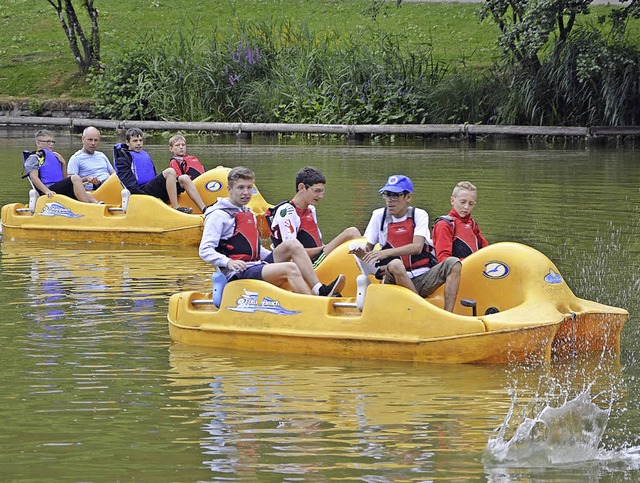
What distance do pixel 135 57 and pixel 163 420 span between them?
76.5ft

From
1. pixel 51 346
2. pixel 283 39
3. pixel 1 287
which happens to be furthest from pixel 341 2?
pixel 51 346

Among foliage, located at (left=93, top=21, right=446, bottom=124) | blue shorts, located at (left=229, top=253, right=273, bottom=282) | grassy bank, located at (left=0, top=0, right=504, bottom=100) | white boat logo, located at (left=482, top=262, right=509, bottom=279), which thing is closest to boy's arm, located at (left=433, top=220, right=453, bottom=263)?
white boat logo, located at (left=482, top=262, right=509, bottom=279)

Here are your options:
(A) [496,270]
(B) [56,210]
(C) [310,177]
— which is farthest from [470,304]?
(B) [56,210]

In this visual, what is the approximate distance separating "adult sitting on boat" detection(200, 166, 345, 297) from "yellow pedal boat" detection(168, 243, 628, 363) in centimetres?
15

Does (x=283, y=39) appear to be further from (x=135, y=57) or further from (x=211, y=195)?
(x=211, y=195)

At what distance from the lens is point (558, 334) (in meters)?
8.01

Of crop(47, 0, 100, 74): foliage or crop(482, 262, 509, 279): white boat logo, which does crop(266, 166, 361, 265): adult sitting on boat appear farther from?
crop(47, 0, 100, 74): foliage

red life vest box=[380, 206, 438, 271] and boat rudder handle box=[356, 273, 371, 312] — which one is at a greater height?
red life vest box=[380, 206, 438, 271]

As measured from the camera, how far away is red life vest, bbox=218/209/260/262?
8781 millimetres

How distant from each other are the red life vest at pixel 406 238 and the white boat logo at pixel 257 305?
2.50 ft

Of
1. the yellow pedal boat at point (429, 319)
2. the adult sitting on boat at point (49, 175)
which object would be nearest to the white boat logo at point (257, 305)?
the yellow pedal boat at point (429, 319)

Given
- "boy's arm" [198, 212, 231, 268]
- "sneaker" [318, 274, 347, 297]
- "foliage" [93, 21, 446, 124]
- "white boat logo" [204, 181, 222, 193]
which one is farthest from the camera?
"foliage" [93, 21, 446, 124]

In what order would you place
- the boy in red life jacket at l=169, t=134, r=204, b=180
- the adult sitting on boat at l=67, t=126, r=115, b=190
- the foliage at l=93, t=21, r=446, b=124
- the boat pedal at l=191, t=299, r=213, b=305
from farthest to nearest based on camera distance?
the foliage at l=93, t=21, r=446, b=124 < the adult sitting on boat at l=67, t=126, r=115, b=190 < the boy in red life jacket at l=169, t=134, r=204, b=180 < the boat pedal at l=191, t=299, r=213, b=305

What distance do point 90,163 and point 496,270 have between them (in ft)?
24.4
